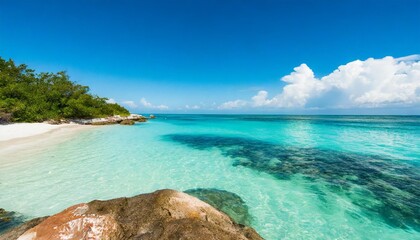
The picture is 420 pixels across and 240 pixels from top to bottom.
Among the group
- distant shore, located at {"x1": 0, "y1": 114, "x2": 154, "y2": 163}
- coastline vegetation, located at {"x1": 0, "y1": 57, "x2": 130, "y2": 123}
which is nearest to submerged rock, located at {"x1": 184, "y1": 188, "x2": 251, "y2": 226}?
distant shore, located at {"x1": 0, "y1": 114, "x2": 154, "y2": 163}

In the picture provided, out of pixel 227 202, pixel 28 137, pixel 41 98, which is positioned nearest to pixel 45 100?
pixel 41 98

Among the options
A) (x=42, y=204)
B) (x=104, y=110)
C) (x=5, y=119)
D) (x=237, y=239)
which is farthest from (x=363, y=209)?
(x=104, y=110)

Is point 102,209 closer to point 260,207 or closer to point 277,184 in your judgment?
point 260,207

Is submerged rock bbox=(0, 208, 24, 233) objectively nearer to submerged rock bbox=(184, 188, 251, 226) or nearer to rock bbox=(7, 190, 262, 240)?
rock bbox=(7, 190, 262, 240)

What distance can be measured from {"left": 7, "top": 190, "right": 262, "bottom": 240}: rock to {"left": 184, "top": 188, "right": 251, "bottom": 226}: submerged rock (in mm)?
1782

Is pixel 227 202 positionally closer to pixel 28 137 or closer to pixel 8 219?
pixel 8 219

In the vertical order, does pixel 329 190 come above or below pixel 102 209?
below

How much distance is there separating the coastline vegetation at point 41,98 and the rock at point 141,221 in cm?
3096

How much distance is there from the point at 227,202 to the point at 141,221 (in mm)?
3762

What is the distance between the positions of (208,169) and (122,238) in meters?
7.76

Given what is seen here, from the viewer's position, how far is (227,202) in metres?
6.58

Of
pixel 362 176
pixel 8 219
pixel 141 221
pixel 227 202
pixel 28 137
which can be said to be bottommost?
pixel 362 176

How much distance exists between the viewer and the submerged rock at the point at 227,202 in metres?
5.77

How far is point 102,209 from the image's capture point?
362cm
